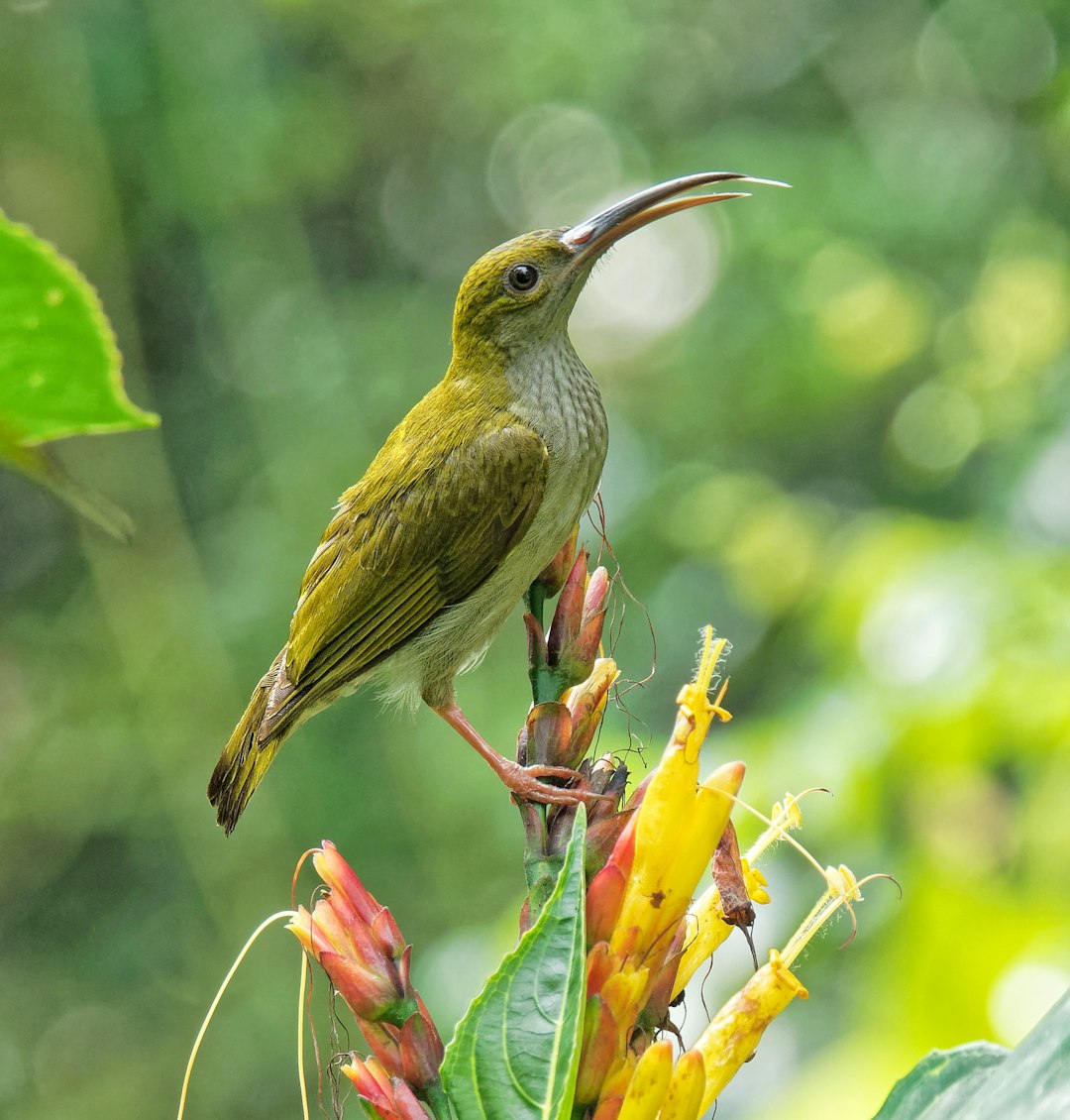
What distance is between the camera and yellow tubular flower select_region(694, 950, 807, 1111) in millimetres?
1420

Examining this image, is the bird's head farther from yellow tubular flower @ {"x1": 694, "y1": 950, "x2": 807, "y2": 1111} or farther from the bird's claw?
yellow tubular flower @ {"x1": 694, "y1": 950, "x2": 807, "y2": 1111}

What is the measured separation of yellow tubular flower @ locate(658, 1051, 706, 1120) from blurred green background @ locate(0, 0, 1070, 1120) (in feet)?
8.37

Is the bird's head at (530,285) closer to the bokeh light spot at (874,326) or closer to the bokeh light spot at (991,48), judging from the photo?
the bokeh light spot at (874,326)

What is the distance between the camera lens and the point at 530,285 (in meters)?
2.56

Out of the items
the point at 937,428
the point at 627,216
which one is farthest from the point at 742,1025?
the point at 937,428

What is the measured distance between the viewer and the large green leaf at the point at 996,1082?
0.86 metres

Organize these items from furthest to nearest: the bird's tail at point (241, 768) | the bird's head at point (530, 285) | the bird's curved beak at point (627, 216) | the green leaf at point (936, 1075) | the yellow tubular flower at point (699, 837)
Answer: the bird's head at point (530, 285)
the bird's curved beak at point (627, 216)
the bird's tail at point (241, 768)
the yellow tubular flower at point (699, 837)
the green leaf at point (936, 1075)

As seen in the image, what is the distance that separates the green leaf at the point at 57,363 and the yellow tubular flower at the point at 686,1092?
0.98 m

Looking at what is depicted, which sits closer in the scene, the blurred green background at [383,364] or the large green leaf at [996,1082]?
the large green leaf at [996,1082]

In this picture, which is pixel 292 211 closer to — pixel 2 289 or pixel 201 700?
pixel 201 700

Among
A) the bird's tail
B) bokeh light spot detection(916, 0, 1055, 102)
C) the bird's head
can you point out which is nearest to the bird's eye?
the bird's head

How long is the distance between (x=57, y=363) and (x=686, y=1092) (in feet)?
3.33

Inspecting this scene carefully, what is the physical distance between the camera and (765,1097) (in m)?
2.57

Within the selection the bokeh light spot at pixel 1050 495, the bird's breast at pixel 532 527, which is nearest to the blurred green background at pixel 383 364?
the bokeh light spot at pixel 1050 495
